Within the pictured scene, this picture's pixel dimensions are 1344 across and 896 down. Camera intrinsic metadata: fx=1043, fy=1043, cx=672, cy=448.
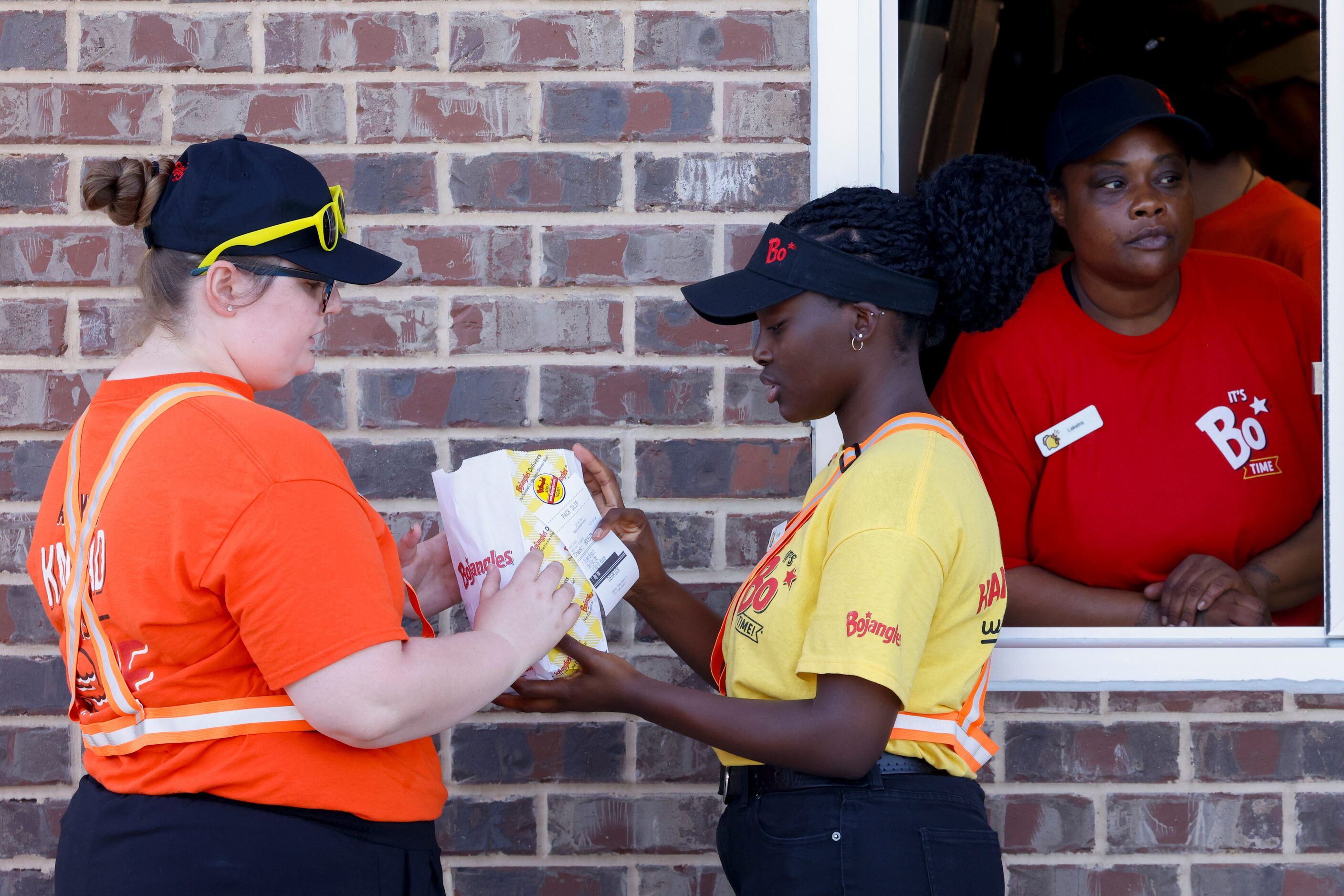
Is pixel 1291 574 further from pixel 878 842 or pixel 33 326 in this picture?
pixel 33 326

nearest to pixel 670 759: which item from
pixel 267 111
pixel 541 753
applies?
pixel 541 753

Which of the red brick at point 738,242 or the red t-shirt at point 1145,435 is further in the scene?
the red t-shirt at point 1145,435

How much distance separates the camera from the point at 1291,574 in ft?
7.73

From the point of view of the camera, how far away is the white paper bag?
1.65m

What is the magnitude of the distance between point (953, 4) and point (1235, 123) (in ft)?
4.03

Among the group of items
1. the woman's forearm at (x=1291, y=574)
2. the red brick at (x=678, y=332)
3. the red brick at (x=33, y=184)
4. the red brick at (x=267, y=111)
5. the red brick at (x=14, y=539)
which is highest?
the red brick at (x=267, y=111)

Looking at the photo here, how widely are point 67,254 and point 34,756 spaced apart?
108cm

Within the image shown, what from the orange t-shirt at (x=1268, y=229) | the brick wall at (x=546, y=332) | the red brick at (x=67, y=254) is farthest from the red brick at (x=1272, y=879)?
the red brick at (x=67, y=254)

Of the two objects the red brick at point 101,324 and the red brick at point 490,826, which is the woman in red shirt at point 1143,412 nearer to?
the red brick at point 490,826

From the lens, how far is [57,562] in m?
1.46

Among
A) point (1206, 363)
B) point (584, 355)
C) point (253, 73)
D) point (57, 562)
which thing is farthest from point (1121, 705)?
point (253, 73)

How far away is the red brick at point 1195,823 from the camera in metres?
2.22

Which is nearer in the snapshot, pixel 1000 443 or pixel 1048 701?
pixel 1048 701

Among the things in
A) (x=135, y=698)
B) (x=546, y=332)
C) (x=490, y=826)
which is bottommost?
(x=490, y=826)
